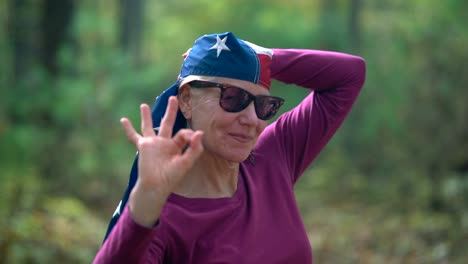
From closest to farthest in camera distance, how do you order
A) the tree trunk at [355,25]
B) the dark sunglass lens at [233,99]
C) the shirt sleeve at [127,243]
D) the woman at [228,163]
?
1. the shirt sleeve at [127,243]
2. the woman at [228,163]
3. the dark sunglass lens at [233,99]
4. the tree trunk at [355,25]

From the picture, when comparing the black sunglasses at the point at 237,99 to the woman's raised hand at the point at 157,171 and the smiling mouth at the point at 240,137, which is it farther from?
the woman's raised hand at the point at 157,171

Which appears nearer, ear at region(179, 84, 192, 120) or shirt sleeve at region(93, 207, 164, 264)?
shirt sleeve at region(93, 207, 164, 264)

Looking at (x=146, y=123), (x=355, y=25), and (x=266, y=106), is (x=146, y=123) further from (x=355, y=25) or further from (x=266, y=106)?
(x=355, y=25)

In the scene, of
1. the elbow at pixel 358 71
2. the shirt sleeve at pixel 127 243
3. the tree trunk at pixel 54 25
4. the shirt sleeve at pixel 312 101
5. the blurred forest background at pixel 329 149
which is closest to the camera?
the shirt sleeve at pixel 127 243

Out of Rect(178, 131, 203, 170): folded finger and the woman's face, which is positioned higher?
Rect(178, 131, 203, 170): folded finger

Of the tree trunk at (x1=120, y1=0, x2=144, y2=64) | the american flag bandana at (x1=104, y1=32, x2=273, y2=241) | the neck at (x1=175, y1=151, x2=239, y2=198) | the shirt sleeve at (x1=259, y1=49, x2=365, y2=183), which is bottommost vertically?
the tree trunk at (x1=120, y1=0, x2=144, y2=64)

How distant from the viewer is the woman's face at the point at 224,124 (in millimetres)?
2969

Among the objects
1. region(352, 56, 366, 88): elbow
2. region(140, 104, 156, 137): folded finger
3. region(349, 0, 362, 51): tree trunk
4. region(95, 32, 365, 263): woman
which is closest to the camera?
region(140, 104, 156, 137): folded finger

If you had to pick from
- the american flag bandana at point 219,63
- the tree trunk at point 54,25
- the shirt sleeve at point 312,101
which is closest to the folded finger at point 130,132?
the american flag bandana at point 219,63

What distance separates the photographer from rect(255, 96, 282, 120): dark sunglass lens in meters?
3.01

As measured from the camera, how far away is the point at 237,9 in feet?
54.5

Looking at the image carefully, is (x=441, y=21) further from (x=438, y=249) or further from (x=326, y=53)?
(x=326, y=53)

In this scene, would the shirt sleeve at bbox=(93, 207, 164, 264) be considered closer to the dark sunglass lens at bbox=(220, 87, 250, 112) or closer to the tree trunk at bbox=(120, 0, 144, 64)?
the dark sunglass lens at bbox=(220, 87, 250, 112)

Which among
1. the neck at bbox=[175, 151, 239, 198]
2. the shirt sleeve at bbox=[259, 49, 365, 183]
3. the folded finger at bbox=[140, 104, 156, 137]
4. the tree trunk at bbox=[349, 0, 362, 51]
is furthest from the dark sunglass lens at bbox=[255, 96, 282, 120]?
the tree trunk at bbox=[349, 0, 362, 51]
